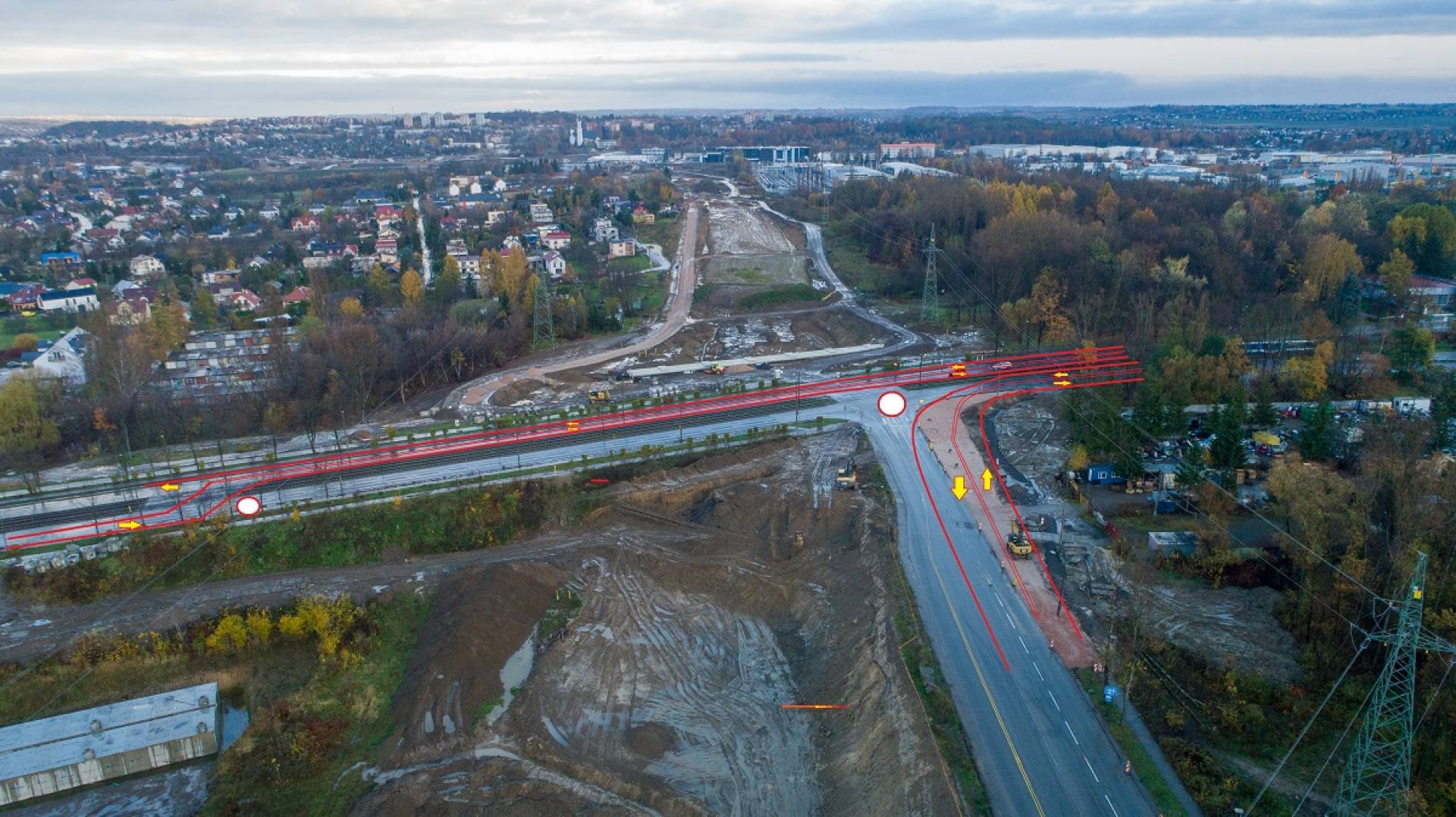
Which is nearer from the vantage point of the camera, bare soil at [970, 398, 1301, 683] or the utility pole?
bare soil at [970, 398, 1301, 683]

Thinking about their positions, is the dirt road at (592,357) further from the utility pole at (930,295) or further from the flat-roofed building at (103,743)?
the flat-roofed building at (103,743)

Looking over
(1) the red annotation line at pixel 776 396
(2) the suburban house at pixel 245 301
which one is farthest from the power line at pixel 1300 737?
(2) the suburban house at pixel 245 301

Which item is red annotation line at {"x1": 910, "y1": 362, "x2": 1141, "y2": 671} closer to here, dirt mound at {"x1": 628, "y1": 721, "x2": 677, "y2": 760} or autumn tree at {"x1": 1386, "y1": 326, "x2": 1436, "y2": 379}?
dirt mound at {"x1": 628, "y1": 721, "x2": 677, "y2": 760}

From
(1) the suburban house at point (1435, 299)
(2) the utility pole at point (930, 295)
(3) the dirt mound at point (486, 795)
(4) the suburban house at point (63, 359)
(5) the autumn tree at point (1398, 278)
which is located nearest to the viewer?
(3) the dirt mound at point (486, 795)

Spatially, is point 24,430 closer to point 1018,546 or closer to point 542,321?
point 542,321

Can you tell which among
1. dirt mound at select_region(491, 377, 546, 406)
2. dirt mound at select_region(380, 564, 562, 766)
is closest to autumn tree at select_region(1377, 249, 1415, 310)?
dirt mound at select_region(491, 377, 546, 406)

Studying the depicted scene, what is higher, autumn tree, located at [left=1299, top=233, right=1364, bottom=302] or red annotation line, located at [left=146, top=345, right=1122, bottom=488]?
autumn tree, located at [left=1299, top=233, right=1364, bottom=302]
